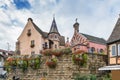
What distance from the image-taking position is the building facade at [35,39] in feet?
164

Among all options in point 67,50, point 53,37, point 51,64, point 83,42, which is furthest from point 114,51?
point 53,37

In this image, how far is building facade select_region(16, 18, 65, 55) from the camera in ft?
164

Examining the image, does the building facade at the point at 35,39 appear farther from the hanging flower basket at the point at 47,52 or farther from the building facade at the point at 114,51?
the building facade at the point at 114,51

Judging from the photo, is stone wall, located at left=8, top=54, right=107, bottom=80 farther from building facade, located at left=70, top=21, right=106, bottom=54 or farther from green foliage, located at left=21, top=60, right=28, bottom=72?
building facade, located at left=70, top=21, right=106, bottom=54

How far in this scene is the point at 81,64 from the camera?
26.8m

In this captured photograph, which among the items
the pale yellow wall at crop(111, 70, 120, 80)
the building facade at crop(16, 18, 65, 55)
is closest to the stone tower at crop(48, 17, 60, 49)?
the building facade at crop(16, 18, 65, 55)

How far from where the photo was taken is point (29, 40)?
170ft

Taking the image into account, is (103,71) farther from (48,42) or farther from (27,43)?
(27,43)

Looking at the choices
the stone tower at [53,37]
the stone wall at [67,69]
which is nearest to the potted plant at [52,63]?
the stone wall at [67,69]

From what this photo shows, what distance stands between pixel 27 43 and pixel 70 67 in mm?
26597

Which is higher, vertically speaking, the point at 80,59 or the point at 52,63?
the point at 80,59

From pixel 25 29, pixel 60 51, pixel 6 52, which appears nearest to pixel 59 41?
pixel 25 29

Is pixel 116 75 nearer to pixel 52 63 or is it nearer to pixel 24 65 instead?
pixel 52 63

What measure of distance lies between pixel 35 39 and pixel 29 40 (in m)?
1.79
